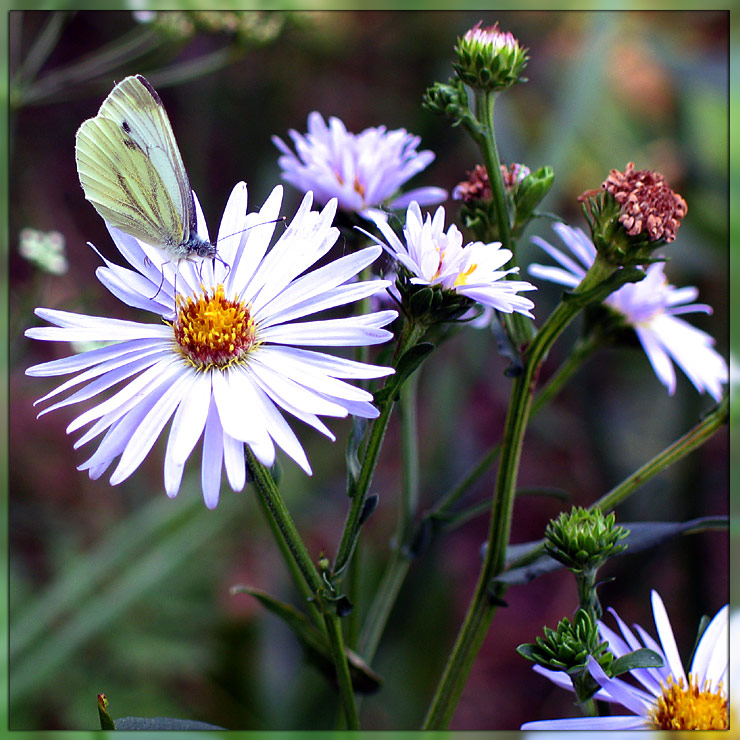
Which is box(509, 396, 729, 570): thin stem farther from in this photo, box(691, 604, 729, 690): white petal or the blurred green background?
the blurred green background

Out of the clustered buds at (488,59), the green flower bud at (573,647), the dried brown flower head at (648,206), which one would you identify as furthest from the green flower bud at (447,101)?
the green flower bud at (573,647)

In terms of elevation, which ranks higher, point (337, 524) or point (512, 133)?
point (512, 133)

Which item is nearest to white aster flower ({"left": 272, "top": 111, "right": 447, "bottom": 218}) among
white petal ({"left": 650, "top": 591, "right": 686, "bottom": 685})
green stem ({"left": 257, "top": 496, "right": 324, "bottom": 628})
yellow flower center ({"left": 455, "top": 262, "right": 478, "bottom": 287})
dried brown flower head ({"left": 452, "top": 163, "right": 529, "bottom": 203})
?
dried brown flower head ({"left": 452, "top": 163, "right": 529, "bottom": 203})

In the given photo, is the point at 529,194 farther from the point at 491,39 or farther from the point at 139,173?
the point at 139,173

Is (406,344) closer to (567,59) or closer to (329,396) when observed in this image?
(329,396)

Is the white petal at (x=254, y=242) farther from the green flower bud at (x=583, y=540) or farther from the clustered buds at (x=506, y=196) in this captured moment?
the green flower bud at (x=583, y=540)

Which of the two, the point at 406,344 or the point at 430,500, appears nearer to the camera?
the point at 406,344

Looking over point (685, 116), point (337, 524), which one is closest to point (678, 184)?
point (685, 116)
